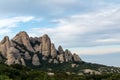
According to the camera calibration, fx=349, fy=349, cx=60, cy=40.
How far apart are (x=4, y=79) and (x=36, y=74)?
177ft

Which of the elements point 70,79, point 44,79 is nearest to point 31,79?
point 44,79

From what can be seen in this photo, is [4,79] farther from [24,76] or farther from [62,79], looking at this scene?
[62,79]

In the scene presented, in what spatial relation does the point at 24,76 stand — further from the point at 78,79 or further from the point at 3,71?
the point at 78,79

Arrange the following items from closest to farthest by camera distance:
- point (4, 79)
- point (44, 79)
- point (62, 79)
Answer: point (4, 79)
point (44, 79)
point (62, 79)

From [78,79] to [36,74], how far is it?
24092mm

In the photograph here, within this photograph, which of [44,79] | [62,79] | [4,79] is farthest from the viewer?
[62,79]

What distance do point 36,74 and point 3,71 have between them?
2101 centimetres

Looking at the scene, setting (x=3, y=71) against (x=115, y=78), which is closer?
(x=3, y=71)

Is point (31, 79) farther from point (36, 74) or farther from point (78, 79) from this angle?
point (78, 79)

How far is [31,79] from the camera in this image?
169750 millimetres

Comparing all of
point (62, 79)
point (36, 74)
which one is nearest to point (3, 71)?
point (36, 74)

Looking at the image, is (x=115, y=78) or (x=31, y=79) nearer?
(x=31, y=79)

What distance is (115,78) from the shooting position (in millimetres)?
199000

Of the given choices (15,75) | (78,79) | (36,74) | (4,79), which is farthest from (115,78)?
(4,79)
